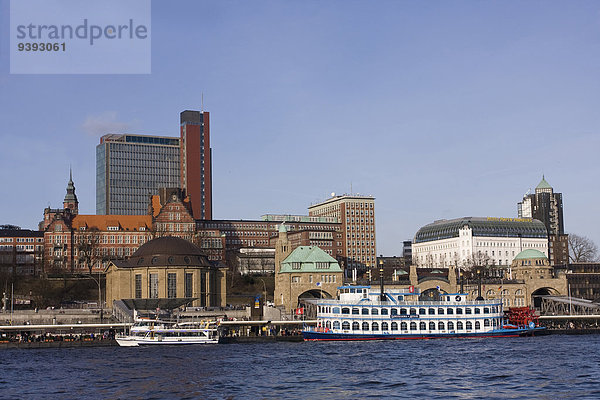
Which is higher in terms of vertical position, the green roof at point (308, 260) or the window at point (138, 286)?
the green roof at point (308, 260)

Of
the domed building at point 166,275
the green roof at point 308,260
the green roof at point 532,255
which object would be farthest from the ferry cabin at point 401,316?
the green roof at point 532,255

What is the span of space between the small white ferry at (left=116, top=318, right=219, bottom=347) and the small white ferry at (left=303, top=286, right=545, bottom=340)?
15254mm

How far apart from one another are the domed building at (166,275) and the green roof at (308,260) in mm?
17085

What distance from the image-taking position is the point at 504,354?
96688mm

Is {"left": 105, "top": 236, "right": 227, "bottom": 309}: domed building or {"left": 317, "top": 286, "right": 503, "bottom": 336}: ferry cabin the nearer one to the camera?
{"left": 317, "top": 286, "right": 503, "bottom": 336}: ferry cabin

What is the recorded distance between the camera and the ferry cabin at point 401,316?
393ft

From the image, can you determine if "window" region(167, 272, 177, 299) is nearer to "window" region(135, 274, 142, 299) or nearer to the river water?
"window" region(135, 274, 142, 299)

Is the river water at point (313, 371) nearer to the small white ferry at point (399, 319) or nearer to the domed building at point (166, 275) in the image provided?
the small white ferry at point (399, 319)

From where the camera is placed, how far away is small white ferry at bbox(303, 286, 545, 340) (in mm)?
119562

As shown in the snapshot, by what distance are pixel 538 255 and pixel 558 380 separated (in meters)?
112

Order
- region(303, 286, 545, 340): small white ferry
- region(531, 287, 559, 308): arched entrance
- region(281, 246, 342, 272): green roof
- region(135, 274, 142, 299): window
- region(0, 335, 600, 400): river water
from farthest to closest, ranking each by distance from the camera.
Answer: region(531, 287, 559, 308): arched entrance, region(281, 246, 342, 272): green roof, region(135, 274, 142, 299): window, region(303, 286, 545, 340): small white ferry, region(0, 335, 600, 400): river water

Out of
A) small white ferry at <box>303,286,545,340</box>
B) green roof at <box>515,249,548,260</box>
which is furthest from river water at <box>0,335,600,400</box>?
green roof at <box>515,249,548,260</box>

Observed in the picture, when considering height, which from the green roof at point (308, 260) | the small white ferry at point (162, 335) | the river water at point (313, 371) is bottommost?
the river water at point (313, 371)

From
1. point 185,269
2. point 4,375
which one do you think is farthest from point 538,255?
point 4,375
